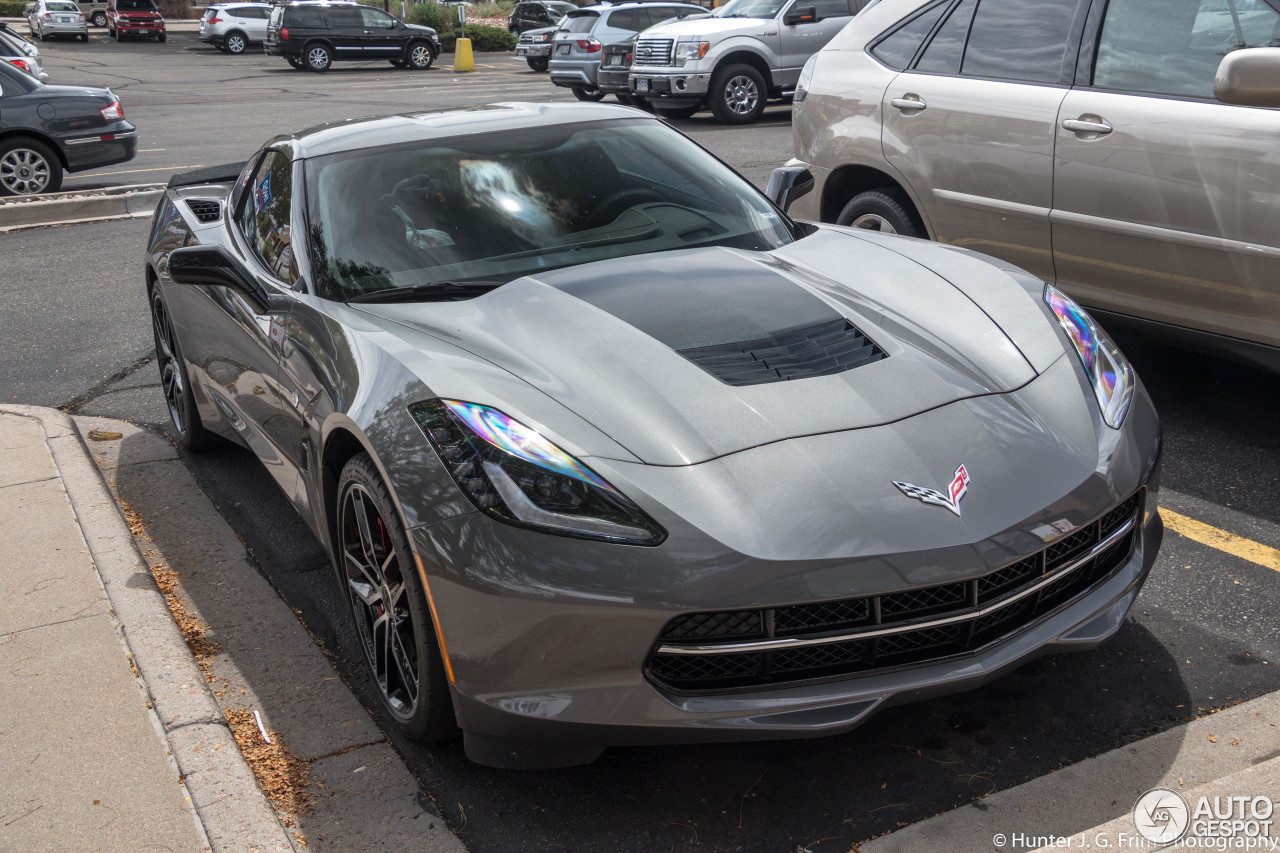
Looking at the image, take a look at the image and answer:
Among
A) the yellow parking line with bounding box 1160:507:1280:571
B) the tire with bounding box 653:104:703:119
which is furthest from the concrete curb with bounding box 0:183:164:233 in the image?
the yellow parking line with bounding box 1160:507:1280:571

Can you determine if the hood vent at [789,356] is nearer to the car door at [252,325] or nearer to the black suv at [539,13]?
the car door at [252,325]

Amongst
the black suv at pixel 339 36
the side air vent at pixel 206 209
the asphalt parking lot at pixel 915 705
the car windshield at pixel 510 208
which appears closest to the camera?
the asphalt parking lot at pixel 915 705

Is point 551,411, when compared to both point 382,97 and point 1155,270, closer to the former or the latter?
point 1155,270

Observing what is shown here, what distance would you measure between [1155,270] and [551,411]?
2858 millimetres

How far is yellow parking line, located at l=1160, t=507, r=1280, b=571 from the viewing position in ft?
11.7

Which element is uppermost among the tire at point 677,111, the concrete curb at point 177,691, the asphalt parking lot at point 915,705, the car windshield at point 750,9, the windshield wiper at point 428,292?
the car windshield at point 750,9

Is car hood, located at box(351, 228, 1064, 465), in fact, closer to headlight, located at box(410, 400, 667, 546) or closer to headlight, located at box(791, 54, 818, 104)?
headlight, located at box(410, 400, 667, 546)

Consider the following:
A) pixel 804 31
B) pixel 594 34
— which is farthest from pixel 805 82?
pixel 594 34

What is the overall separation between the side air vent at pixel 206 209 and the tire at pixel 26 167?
25.3 feet

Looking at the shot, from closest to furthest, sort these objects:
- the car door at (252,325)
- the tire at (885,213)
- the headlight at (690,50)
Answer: the car door at (252,325) < the tire at (885,213) < the headlight at (690,50)

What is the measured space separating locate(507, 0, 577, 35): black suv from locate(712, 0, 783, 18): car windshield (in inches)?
792

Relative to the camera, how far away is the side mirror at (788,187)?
4.40 meters

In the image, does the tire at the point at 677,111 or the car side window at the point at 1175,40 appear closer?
the car side window at the point at 1175,40

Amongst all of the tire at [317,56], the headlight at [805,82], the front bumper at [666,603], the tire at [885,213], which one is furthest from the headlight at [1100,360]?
the tire at [317,56]
